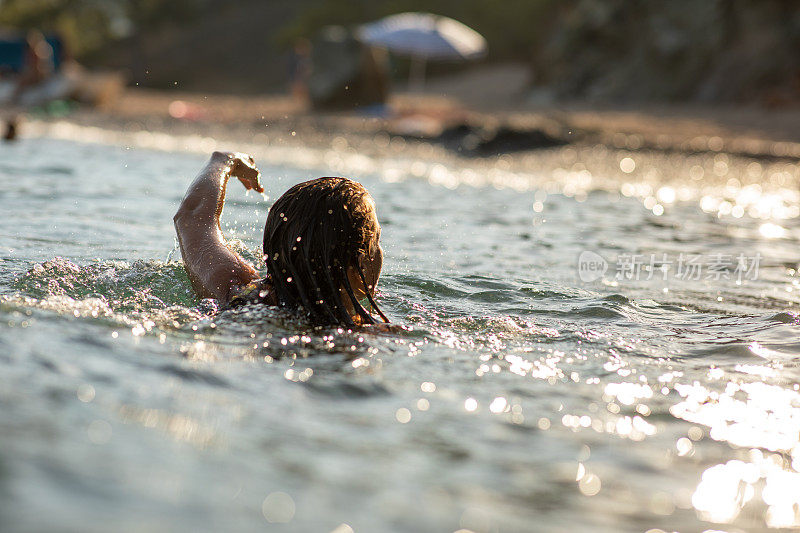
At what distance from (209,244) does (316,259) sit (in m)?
0.67

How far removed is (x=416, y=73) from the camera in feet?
96.3

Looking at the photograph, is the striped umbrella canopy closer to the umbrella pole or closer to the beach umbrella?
the beach umbrella

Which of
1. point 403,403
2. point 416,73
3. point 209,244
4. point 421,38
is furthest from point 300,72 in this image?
point 403,403

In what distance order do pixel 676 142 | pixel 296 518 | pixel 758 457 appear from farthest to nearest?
pixel 676 142
pixel 758 457
pixel 296 518

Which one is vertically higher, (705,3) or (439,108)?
(705,3)

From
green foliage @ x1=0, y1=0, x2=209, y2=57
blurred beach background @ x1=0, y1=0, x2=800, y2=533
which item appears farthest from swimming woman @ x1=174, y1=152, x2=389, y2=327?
green foliage @ x1=0, y1=0, x2=209, y2=57

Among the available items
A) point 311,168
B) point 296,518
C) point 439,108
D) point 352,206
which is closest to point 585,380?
point 352,206

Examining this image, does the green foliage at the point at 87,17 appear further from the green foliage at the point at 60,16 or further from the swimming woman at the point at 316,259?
the swimming woman at the point at 316,259

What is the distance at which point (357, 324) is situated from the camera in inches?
136

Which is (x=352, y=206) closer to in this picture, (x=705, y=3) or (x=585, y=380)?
(x=585, y=380)

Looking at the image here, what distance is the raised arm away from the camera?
361 centimetres

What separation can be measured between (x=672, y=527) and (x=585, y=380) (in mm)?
1139

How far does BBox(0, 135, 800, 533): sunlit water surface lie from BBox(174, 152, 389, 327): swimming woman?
0.37ft

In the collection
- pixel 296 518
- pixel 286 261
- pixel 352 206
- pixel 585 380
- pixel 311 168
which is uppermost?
pixel 311 168
